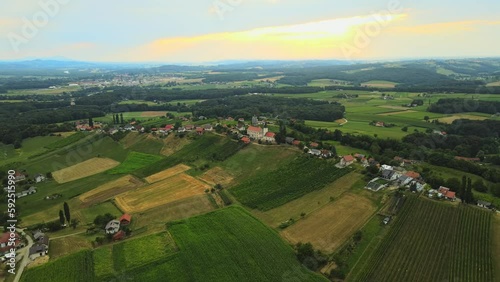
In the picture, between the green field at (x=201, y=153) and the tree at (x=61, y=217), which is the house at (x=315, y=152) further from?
the tree at (x=61, y=217)

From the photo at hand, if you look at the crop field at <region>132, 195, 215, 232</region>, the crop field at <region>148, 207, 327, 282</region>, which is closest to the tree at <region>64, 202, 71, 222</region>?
the crop field at <region>132, 195, 215, 232</region>

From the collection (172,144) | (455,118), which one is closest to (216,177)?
(172,144)

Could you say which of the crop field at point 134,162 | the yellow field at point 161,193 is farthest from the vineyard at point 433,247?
the crop field at point 134,162

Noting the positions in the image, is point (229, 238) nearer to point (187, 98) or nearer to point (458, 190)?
point (458, 190)

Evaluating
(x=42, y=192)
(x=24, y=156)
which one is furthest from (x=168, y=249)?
(x=24, y=156)

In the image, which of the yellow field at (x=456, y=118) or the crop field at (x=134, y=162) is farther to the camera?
the yellow field at (x=456, y=118)

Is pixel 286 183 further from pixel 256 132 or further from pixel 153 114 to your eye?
→ pixel 153 114

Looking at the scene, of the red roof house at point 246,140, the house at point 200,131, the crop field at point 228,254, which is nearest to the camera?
the crop field at point 228,254
